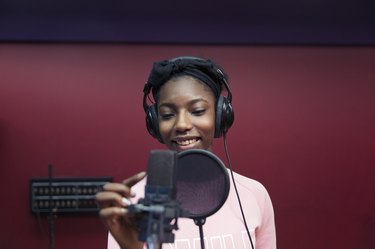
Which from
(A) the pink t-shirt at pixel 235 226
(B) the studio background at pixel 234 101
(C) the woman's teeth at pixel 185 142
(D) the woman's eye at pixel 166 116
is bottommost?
(A) the pink t-shirt at pixel 235 226

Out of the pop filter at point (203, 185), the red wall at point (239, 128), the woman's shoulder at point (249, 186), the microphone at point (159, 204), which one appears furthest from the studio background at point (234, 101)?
the microphone at point (159, 204)

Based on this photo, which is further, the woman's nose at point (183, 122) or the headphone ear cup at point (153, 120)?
the headphone ear cup at point (153, 120)

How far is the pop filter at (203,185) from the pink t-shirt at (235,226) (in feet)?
0.95

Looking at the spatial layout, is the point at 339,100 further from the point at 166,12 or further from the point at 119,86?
the point at 119,86

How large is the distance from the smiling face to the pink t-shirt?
17 centimetres

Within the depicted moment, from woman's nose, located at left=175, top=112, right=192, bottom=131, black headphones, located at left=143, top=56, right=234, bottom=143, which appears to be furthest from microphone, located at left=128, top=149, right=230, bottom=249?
black headphones, located at left=143, top=56, right=234, bottom=143

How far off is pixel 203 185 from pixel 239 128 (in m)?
1.79

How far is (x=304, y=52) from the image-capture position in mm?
2582

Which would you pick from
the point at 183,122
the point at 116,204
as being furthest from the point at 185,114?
the point at 116,204

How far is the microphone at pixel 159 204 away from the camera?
0.55 m

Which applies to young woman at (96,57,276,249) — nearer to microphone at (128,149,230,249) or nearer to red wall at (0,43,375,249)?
microphone at (128,149,230,249)

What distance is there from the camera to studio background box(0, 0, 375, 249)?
2451 millimetres

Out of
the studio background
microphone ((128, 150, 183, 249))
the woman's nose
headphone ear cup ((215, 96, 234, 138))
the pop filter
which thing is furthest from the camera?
the studio background

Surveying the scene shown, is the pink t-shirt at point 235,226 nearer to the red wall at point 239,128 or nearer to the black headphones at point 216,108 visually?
the black headphones at point 216,108
